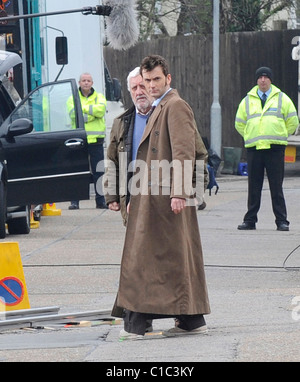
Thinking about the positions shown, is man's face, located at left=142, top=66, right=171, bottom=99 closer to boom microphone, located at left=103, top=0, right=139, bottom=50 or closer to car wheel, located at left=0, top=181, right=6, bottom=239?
car wheel, located at left=0, top=181, right=6, bottom=239

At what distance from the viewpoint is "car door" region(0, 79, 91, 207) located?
13695mm

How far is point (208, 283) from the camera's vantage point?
34.2 ft

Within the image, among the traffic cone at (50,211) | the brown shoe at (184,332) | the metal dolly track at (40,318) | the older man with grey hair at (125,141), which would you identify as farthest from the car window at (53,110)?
the brown shoe at (184,332)

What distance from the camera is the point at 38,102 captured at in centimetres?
1410

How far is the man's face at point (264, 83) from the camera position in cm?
1443

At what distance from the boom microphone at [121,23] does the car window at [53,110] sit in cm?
656

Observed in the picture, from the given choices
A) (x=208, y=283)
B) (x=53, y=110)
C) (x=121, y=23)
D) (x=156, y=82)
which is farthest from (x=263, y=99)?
(x=156, y=82)

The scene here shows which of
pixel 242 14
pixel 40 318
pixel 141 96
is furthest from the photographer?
pixel 242 14

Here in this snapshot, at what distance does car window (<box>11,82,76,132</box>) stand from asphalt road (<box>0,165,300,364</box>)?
4.11ft

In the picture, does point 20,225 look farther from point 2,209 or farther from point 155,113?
point 155,113

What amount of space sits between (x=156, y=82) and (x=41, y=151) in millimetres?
6078

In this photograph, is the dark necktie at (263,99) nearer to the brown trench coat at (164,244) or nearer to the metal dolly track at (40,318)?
the metal dolly track at (40,318)
